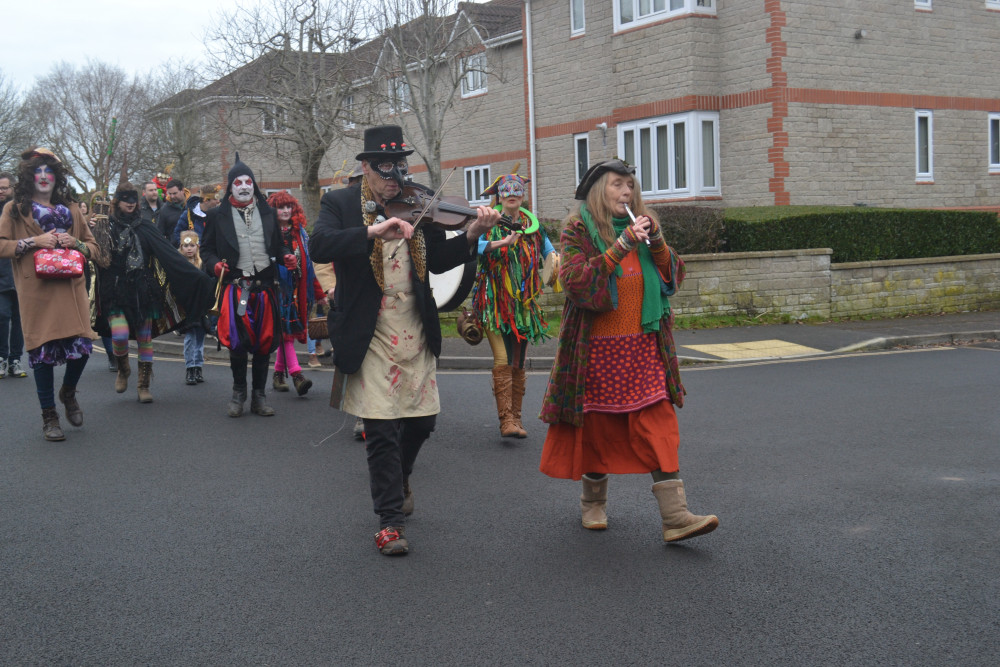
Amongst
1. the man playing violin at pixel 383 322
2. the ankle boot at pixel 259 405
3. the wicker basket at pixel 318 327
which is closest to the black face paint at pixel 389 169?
the man playing violin at pixel 383 322

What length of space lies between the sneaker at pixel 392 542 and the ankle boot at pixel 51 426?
13.3 feet

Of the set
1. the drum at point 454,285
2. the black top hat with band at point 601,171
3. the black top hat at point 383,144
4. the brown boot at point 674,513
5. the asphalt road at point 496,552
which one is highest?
the black top hat at point 383,144

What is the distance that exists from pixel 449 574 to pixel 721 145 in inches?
693

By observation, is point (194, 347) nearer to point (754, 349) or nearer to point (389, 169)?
point (389, 169)

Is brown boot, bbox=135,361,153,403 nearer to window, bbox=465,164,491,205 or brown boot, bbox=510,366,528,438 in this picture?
brown boot, bbox=510,366,528,438

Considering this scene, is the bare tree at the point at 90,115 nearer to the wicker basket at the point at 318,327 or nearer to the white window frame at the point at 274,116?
the white window frame at the point at 274,116

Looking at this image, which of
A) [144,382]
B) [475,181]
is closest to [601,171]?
[144,382]

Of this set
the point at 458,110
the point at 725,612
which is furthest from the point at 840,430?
the point at 458,110

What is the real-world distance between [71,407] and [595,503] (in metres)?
5.18

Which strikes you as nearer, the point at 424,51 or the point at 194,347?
the point at 194,347

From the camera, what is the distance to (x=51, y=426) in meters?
7.96

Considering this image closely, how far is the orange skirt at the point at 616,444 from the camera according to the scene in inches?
194

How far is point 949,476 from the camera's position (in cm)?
626

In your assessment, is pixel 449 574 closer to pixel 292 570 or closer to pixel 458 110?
pixel 292 570
